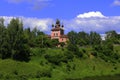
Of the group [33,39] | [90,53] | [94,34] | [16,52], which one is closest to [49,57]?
[16,52]

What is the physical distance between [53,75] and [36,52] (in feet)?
73.0

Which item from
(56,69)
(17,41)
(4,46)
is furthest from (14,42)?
(56,69)

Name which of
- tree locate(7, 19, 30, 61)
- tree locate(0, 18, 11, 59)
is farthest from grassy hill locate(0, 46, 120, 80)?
tree locate(0, 18, 11, 59)

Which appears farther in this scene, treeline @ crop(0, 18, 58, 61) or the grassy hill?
treeline @ crop(0, 18, 58, 61)

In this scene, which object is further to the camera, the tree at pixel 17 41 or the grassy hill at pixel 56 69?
the tree at pixel 17 41

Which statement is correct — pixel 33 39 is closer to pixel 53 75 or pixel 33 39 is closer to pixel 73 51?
pixel 73 51

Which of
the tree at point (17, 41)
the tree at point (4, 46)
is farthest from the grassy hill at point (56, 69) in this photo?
the tree at point (4, 46)

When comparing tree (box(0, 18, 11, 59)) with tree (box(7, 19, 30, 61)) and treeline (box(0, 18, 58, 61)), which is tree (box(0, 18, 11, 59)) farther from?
tree (box(7, 19, 30, 61))

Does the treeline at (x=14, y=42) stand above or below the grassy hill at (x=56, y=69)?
above

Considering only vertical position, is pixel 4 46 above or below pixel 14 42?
below

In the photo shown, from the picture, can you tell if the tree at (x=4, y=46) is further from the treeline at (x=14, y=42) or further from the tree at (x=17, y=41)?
the tree at (x=17, y=41)

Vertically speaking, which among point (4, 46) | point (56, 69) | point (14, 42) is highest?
point (14, 42)

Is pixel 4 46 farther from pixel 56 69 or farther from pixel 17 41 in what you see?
pixel 56 69

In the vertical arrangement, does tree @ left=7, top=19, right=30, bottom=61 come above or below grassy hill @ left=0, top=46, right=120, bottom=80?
above
